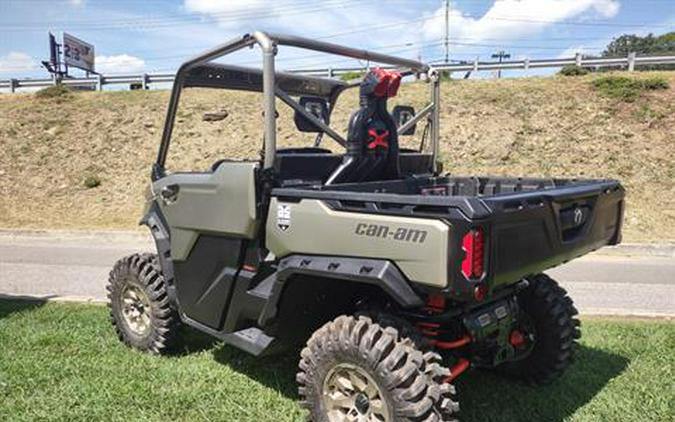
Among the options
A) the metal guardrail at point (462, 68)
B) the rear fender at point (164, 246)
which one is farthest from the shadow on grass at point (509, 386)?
the metal guardrail at point (462, 68)

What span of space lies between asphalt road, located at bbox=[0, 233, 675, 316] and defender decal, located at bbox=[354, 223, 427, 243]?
4.19m

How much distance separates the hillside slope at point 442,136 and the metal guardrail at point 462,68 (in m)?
1.51

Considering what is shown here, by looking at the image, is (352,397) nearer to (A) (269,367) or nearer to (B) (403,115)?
(A) (269,367)

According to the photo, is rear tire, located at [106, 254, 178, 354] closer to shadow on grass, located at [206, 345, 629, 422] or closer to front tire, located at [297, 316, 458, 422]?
shadow on grass, located at [206, 345, 629, 422]

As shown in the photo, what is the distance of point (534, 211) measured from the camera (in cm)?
302

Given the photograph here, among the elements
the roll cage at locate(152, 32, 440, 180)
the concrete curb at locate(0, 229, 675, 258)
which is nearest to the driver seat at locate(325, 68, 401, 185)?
the roll cage at locate(152, 32, 440, 180)

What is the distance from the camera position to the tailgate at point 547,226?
280cm

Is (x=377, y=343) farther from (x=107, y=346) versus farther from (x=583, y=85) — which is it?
(x=583, y=85)

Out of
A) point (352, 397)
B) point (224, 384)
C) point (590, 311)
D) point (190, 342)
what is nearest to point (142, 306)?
point (190, 342)

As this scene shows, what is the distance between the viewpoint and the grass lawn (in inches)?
151

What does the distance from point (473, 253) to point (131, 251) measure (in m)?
9.23

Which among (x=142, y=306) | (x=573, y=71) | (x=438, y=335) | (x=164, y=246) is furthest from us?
(x=573, y=71)

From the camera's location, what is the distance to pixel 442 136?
55.1 feet

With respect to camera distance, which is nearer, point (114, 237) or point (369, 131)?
point (369, 131)
